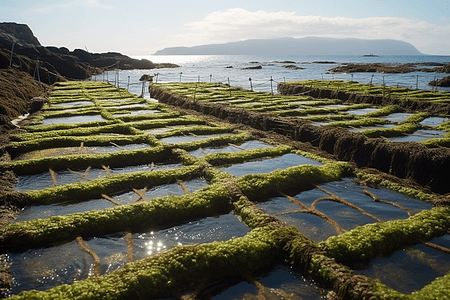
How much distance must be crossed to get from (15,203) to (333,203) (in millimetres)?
10794

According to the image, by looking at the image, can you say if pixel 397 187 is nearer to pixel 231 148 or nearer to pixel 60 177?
pixel 231 148

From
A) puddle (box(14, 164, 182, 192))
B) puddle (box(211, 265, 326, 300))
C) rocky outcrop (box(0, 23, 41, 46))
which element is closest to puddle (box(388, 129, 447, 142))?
puddle (box(14, 164, 182, 192))

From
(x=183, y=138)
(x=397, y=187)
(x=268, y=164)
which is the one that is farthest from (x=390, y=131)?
(x=183, y=138)

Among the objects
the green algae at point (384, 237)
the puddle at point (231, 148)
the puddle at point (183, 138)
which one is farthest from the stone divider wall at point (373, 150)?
the puddle at point (183, 138)

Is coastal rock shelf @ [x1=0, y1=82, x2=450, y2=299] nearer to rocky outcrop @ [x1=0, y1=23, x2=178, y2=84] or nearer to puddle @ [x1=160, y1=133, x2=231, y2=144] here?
puddle @ [x1=160, y1=133, x2=231, y2=144]

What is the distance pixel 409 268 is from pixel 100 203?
9.50 meters

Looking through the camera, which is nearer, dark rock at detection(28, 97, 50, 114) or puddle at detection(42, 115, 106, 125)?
puddle at detection(42, 115, 106, 125)

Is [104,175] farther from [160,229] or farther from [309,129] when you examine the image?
[309,129]

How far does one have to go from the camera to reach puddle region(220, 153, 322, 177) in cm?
1471

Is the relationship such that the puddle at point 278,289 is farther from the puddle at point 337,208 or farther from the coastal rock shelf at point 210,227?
the puddle at point 337,208

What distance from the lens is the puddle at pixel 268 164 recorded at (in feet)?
48.3

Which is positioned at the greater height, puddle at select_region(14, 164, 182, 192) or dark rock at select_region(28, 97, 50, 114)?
dark rock at select_region(28, 97, 50, 114)

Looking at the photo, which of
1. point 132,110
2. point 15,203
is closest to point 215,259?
point 15,203

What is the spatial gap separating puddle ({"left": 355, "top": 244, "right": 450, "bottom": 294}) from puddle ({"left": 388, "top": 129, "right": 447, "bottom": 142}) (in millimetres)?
11762
